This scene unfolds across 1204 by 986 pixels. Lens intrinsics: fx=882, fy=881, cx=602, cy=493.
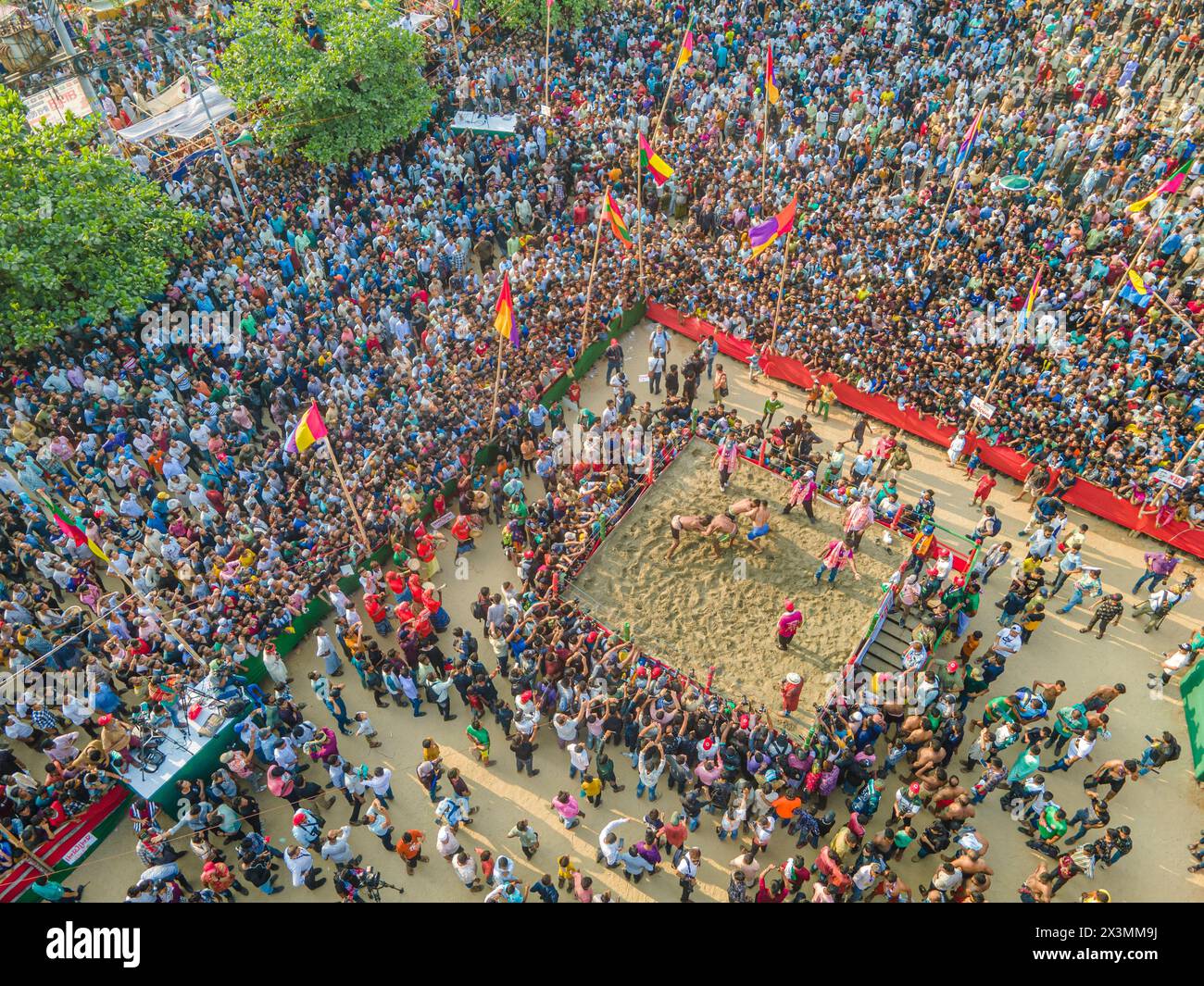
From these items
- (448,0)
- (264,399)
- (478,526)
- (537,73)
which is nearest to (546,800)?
(478,526)

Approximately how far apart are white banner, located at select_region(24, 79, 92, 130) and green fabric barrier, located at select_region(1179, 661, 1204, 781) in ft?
101

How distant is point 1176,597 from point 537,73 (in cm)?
2555

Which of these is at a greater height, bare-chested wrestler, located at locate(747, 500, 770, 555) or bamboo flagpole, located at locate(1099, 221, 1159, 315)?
bamboo flagpole, located at locate(1099, 221, 1159, 315)

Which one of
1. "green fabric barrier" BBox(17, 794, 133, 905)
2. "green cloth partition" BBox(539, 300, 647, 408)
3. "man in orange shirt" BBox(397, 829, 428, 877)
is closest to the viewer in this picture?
"green fabric barrier" BBox(17, 794, 133, 905)

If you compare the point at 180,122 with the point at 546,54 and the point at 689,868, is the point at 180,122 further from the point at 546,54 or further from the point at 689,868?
the point at 689,868

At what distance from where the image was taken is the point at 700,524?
60.8 ft

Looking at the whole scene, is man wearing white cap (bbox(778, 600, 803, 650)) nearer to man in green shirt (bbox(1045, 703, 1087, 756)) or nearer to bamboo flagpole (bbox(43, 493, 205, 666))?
man in green shirt (bbox(1045, 703, 1087, 756))

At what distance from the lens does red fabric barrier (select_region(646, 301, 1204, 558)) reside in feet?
63.0

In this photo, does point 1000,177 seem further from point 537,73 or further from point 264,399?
point 264,399

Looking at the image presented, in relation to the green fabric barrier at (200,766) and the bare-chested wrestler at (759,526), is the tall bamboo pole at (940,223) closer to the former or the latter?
the bare-chested wrestler at (759,526)

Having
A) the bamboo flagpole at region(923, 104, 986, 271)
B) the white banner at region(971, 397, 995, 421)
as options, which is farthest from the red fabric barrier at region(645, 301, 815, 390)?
the bamboo flagpole at region(923, 104, 986, 271)

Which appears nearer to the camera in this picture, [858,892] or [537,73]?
[858,892]

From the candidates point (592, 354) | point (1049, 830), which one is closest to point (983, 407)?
point (1049, 830)

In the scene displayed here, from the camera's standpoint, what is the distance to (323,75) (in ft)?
81.3
